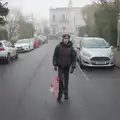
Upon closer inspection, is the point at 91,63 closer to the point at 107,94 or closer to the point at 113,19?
the point at 107,94

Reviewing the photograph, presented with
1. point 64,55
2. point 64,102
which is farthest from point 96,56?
point 64,102

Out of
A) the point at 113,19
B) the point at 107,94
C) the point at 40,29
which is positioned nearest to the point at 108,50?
the point at 107,94

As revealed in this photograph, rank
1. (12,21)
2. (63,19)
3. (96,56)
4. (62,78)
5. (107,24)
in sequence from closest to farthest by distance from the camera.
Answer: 1. (62,78)
2. (96,56)
3. (107,24)
4. (12,21)
5. (63,19)

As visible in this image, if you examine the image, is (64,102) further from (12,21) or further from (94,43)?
(12,21)

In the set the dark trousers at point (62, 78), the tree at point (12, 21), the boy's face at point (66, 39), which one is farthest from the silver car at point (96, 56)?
the tree at point (12, 21)

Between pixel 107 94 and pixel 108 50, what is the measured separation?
7238 mm

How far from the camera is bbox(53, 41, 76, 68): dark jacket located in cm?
823

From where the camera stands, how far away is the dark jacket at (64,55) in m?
8.23

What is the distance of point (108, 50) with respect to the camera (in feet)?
53.4

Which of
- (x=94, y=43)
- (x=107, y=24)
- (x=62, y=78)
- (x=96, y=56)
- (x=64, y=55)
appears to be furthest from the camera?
(x=107, y=24)

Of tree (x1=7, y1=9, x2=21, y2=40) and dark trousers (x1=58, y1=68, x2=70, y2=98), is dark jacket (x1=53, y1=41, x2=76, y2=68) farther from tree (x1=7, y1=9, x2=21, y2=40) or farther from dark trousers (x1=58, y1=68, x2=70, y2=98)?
tree (x1=7, y1=9, x2=21, y2=40)

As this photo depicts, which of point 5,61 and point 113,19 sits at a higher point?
point 113,19

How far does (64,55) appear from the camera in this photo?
324 inches

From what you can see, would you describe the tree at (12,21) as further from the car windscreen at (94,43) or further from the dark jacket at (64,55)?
the dark jacket at (64,55)
